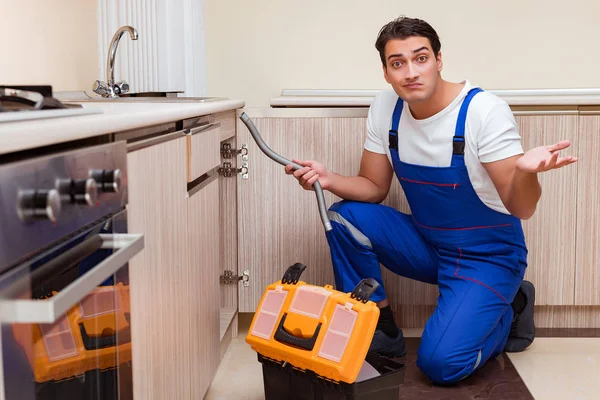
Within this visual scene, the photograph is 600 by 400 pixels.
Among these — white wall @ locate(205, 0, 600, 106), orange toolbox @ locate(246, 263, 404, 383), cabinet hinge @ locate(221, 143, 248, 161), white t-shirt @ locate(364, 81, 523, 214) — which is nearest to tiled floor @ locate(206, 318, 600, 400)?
orange toolbox @ locate(246, 263, 404, 383)

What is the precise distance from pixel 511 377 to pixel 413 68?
37.4 inches

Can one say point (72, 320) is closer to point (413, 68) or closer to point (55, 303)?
point (55, 303)

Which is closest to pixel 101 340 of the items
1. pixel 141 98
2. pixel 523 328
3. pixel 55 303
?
pixel 55 303

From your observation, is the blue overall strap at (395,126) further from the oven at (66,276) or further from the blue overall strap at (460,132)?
the oven at (66,276)

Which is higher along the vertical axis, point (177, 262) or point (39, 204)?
point (39, 204)

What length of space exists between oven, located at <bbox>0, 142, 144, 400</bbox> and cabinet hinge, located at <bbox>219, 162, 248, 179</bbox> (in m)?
1.31

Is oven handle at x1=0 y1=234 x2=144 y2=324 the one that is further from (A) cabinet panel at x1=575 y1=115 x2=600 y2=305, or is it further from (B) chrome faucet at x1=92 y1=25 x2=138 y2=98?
(A) cabinet panel at x1=575 y1=115 x2=600 y2=305

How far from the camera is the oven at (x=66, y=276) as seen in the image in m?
0.76

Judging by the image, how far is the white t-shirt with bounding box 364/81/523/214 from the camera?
2.13 m

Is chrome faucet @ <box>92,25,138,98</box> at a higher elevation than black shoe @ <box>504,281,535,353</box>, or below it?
higher

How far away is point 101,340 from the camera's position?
42.6 inches

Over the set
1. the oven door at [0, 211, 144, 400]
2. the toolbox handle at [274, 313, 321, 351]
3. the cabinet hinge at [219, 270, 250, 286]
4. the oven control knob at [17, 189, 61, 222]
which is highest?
the oven control knob at [17, 189, 61, 222]

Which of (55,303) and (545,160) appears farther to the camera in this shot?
(545,160)

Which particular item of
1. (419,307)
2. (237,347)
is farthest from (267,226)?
(419,307)
